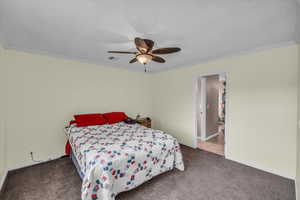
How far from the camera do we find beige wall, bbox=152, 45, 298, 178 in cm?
209

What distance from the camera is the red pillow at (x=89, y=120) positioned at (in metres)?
2.83

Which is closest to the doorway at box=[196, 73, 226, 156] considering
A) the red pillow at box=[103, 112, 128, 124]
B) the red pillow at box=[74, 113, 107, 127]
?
the red pillow at box=[103, 112, 128, 124]

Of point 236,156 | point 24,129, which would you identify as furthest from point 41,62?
point 236,156

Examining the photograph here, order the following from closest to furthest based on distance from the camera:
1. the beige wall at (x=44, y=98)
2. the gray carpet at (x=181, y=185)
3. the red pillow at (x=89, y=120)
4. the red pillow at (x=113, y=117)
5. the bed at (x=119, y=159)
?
the bed at (x=119, y=159)
the gray carpet at (x=181, y=185)
the beige wall at (x=44, y=98)
the red pillow at (x=89, y=120)
the red pillow at (x=113, y=117)

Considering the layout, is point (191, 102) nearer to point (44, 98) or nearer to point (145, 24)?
point (145, 24)

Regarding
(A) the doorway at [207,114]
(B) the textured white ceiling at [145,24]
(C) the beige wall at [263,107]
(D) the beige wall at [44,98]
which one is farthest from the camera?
(A) the doorway at [207,114]

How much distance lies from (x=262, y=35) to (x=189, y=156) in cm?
263

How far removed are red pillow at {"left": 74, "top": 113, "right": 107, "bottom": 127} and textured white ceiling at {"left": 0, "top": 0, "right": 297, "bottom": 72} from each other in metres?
1.46

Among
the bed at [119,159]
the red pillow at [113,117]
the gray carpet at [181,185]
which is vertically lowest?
the gray carpet at [181,185]

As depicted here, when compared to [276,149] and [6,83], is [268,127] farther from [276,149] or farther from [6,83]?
[6,83]

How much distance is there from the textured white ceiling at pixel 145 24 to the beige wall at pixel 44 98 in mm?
422

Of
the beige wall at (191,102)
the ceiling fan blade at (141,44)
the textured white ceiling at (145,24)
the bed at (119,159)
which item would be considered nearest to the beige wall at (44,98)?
the beige wall at (191,102)

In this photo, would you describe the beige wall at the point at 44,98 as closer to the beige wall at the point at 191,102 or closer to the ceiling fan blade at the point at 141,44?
the beige wall at the point at 191,102

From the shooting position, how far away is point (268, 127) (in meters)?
2.28
